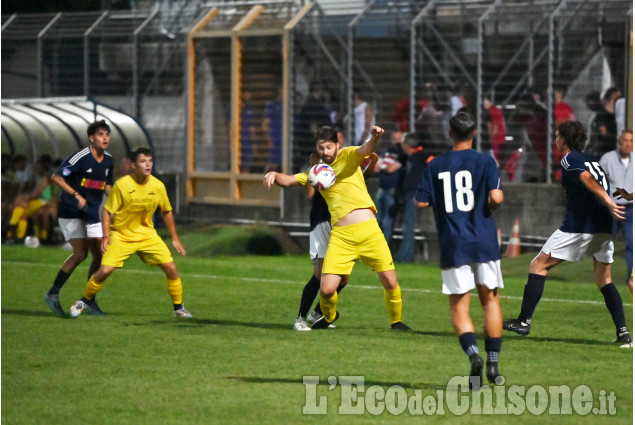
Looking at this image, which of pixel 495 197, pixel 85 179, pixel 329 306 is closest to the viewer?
pixel 495 197

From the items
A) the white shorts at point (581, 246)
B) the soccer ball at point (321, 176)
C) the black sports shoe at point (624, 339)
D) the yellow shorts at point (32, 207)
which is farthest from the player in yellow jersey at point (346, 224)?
the yellow shorts at point (32, 207)

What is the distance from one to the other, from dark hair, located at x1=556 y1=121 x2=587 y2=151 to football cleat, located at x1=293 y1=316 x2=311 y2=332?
9.85 feet

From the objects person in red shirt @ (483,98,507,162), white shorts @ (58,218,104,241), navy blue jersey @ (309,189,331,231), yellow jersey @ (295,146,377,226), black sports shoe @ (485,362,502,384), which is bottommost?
black sports shoe @ (485,362,502,384)

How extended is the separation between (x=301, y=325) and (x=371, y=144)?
7.18ft

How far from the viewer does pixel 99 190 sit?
1328 cm

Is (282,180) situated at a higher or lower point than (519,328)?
higher

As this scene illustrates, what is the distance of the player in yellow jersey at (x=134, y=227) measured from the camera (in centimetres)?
1225

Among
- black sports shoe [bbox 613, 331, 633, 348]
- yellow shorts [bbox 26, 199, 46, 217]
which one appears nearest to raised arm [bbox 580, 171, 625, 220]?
black sports shoe [bbox 613, 331, 633, 348]

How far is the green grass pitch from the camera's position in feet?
25.3

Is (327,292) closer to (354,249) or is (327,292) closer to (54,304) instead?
(354,249)

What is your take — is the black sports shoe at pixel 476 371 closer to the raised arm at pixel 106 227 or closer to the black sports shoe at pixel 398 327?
the black sports shoe at pixel 398 327

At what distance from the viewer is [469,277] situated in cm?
822

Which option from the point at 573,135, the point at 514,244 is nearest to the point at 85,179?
the point at 573,135

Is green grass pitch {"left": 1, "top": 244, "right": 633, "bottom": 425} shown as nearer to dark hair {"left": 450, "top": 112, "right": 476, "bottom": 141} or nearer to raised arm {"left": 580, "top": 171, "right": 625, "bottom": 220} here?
raised arm {"left": 580, "top": 171, "right": 625, "bottom": 220}
